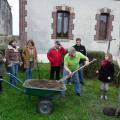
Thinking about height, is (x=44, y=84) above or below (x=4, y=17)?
below

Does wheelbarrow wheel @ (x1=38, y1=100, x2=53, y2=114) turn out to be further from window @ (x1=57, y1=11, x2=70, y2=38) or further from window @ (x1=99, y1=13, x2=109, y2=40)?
window @ (x1=99, y1=13, x2=109, y2=40)

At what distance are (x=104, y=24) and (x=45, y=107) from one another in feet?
38.8

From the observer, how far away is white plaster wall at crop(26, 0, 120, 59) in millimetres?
18156

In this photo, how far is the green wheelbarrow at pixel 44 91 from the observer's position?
8414 millimetres

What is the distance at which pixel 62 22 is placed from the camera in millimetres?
18984

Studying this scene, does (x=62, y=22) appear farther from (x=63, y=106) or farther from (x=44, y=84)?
(x=44, y=84)

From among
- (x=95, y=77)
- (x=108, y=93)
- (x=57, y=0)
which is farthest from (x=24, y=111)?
(x=57, y=0)

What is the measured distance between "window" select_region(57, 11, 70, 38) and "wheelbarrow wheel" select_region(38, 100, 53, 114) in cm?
1067

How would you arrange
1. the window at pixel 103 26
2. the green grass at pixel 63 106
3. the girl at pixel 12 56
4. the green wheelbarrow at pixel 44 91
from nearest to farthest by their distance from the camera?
the green wheelbarrow at pixel 44 91 < the green grass at pixel 63 106 < the girl at pixel 12 56 < the window at pixel 103 26

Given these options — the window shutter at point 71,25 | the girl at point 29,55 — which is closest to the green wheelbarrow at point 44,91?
the girl at point 29,55

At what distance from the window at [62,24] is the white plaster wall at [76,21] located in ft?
1.64

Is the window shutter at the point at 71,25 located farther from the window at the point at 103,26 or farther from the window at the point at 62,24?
the window at the point at 103,26

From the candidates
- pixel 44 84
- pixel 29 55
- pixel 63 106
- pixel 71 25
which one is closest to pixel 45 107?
pixel 44 84

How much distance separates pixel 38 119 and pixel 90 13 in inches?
459
